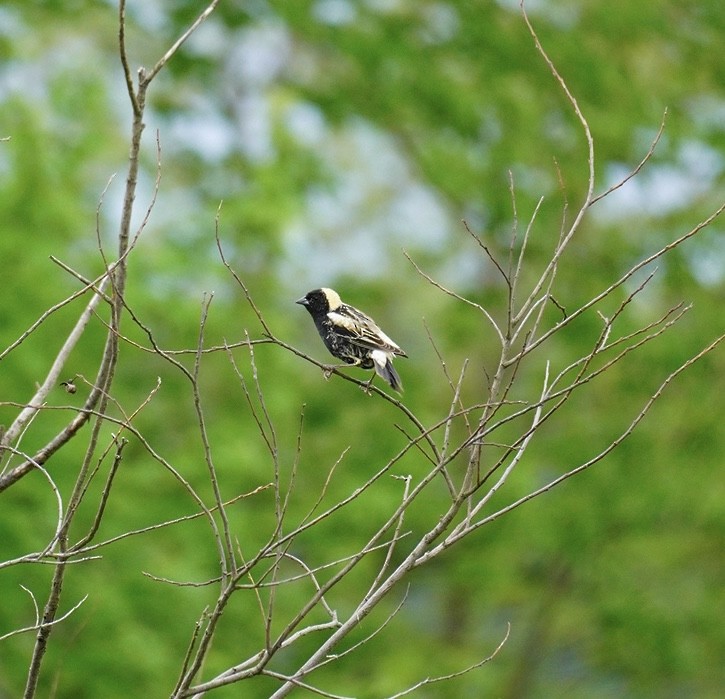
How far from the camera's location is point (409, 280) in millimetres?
16547

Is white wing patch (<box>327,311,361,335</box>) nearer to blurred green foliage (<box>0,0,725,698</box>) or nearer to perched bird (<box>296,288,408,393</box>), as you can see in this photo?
perched bird (<box>296,288,408,393</box>)

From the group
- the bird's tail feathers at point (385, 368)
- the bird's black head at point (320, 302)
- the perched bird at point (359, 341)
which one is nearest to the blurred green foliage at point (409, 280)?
the bird's black head at point (320, 302)

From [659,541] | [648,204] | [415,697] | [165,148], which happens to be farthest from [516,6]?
[415,697]

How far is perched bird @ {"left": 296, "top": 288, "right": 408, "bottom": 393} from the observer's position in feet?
17.7

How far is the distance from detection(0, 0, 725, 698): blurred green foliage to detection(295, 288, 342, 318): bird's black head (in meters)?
4.95

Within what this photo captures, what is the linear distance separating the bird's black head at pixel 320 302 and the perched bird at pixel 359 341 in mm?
65

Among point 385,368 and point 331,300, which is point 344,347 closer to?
point 385,368

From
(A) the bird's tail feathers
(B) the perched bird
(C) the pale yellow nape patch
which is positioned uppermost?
(C) the pale yellow nape patch

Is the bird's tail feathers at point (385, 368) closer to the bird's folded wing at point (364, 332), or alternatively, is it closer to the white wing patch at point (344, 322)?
the bird's folded wing at point (364, 332)

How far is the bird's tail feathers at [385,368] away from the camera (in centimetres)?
530

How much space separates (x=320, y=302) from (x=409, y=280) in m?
10.5

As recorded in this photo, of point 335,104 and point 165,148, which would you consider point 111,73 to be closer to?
point 165,148

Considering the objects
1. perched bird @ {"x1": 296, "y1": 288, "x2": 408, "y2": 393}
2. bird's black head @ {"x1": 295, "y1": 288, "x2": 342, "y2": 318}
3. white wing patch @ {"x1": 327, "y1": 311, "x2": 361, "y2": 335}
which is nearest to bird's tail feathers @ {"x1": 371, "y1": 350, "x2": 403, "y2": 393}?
perched bird @ {"x1": 296, "y1": 288, "x2": 408, "y2": 393}

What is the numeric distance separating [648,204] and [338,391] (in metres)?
4.40
